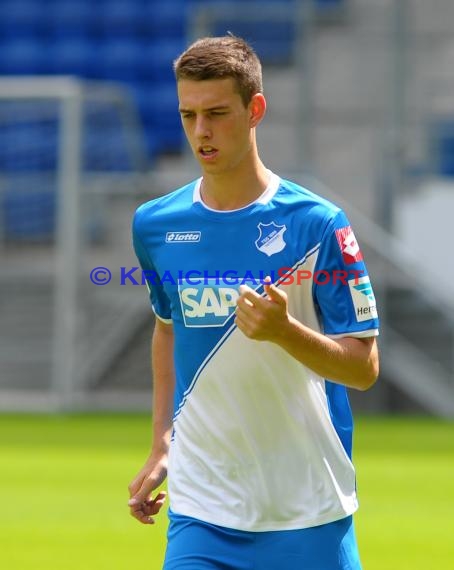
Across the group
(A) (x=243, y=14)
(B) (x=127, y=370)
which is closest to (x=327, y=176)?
(A) (x=243, y=14)

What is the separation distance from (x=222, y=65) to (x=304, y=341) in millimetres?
724

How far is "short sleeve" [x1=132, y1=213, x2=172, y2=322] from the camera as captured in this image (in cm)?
382

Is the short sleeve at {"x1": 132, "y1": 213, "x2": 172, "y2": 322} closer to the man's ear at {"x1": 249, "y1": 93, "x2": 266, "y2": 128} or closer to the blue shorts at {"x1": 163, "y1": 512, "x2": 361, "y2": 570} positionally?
the man's ear at {"x1": 249, "y1": 93, "x2": 266, "y2": 128}

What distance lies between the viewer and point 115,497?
29.3 ft

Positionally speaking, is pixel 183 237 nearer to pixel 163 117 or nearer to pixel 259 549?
pixel 259 549

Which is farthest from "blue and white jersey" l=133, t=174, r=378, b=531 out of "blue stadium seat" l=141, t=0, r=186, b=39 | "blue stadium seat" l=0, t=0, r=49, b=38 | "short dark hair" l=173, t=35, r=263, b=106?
"blue stadium seat" l=0, t=0, r=49, b=38

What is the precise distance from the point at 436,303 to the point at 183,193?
11.8 m

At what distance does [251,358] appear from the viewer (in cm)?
353

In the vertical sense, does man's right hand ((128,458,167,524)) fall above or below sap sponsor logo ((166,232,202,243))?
below

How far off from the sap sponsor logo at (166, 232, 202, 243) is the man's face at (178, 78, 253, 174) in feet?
0.62

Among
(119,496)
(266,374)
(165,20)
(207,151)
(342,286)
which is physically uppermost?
(207,151)

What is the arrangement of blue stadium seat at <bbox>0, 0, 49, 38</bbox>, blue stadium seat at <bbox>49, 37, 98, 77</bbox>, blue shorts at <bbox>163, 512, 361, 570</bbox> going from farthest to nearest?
1. blue stadium seat at <bbox>0, 0, 49, 38</bbox>
2. blue stadium seat at <bbox>49, 37, 98, 77</bbox>
3. blue shorts at <bbox>163, 512, 361, 570</bbox>

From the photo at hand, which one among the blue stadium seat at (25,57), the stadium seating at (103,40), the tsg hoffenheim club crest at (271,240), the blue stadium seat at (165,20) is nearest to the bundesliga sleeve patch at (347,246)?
the tsg hoffenheim club crest at (271,240)

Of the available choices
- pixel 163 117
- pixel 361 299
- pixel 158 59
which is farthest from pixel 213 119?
pixel 158 59
